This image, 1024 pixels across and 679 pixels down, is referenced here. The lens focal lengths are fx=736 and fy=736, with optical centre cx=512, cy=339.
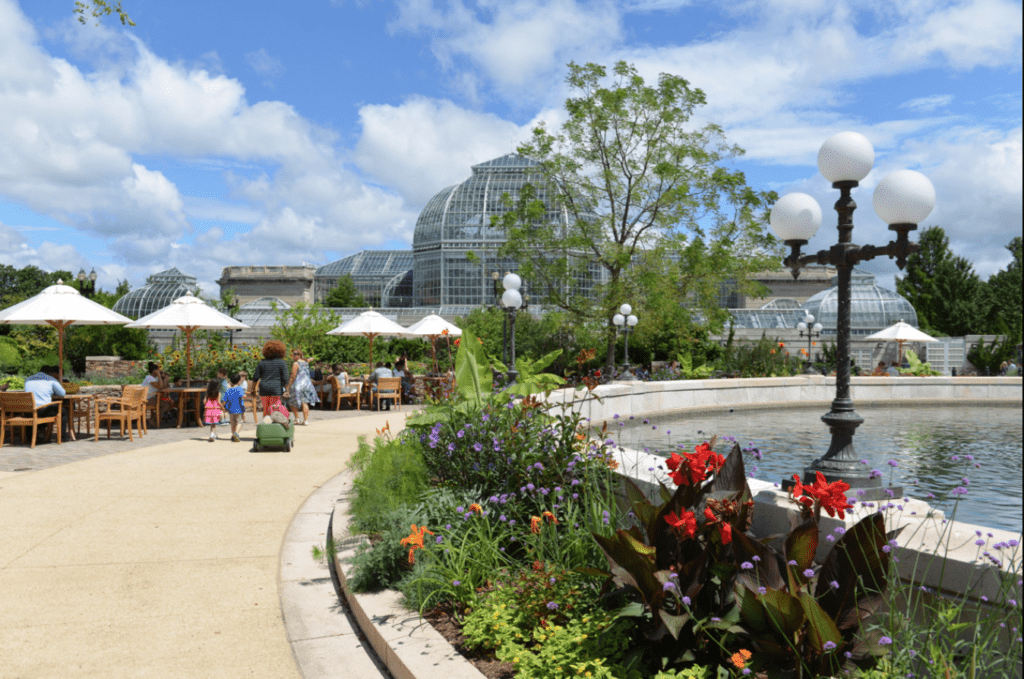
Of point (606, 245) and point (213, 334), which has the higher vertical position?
point (606, 245)

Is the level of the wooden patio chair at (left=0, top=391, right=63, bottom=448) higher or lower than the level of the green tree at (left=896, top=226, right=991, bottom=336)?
lower

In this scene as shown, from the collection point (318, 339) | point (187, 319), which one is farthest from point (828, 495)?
point (318, 339)

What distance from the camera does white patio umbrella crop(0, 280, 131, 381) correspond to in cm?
1245

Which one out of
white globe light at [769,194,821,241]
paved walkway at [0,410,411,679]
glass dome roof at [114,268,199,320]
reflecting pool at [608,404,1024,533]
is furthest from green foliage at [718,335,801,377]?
glass dome roof at [114,268,199,320]

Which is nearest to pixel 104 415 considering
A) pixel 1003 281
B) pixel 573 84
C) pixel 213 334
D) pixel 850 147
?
pixel 850 147

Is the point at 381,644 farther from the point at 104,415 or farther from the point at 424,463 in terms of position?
the point at 104,415

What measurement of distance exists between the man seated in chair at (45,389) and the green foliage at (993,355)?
31216mm

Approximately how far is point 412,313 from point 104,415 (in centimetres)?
3657

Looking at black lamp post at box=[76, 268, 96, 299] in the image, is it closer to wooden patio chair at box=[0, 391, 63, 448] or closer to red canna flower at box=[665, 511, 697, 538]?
wooden patio chair at box=[0, 391, 63, 448]

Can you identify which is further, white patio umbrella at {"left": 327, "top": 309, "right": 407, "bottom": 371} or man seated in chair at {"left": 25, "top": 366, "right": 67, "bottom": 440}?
white patio umbrella at {"left": 327, "top": 309, "right": 407, "bottom": 371}

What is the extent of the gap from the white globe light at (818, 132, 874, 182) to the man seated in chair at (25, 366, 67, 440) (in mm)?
11456

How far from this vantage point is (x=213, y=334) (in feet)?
84.2

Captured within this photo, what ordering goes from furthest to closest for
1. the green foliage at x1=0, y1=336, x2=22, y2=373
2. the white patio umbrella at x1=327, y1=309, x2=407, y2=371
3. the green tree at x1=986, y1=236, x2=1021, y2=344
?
1. the green tree at x1=986, y1=236, x2=1021, y2=344
2. the green foliage at x1=0, y1=336, x2=22, y2=373
3. the white patio umbrella at x1=327, y1=309, x2=407, y2=371

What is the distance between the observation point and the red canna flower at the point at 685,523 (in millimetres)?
2906
